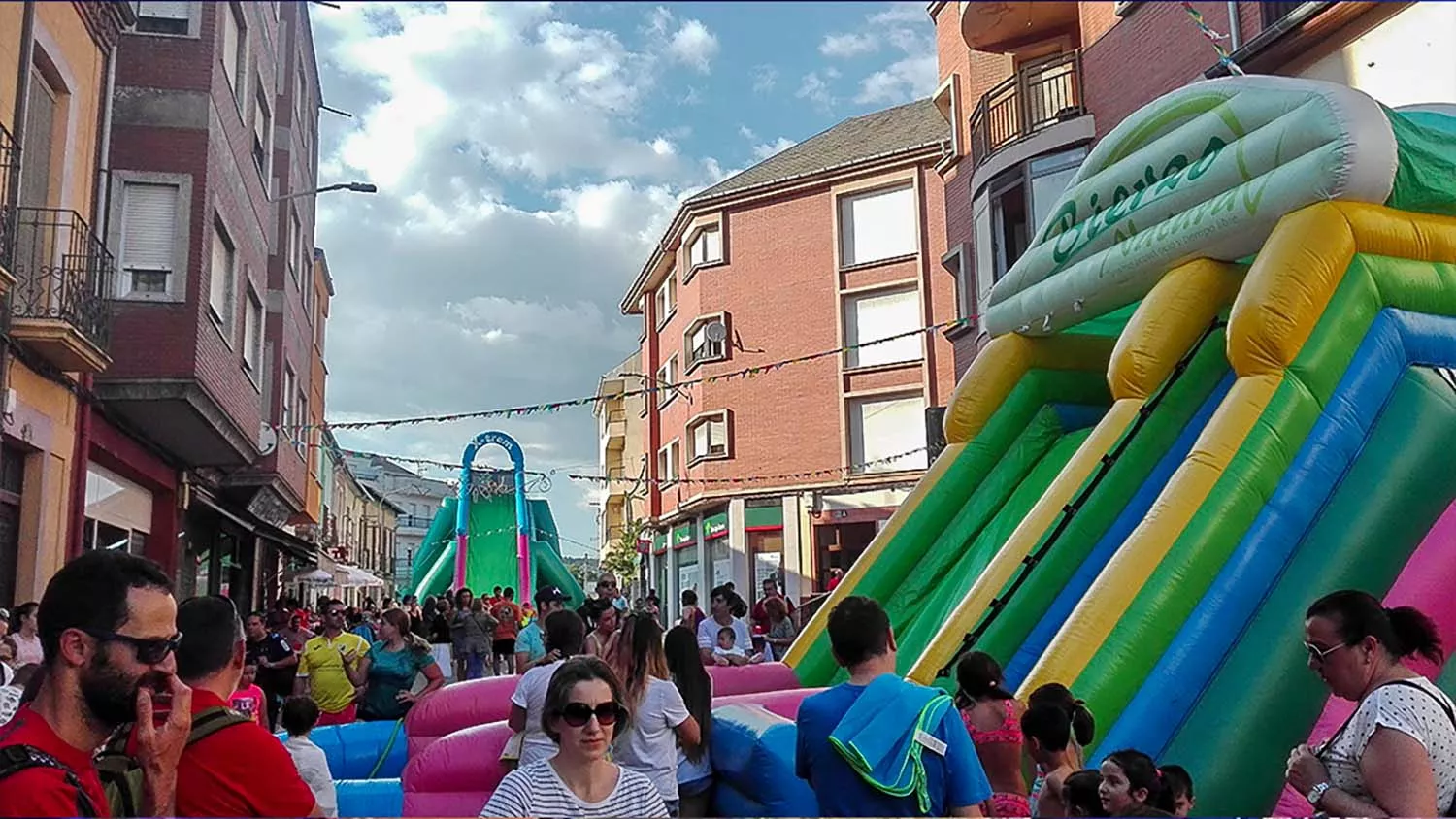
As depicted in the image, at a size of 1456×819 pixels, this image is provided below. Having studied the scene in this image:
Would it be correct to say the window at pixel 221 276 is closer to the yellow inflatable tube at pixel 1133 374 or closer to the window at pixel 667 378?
the yellow inflatable tube at pixel 1133 374

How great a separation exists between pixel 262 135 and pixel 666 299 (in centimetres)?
1791

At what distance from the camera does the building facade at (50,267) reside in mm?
9008

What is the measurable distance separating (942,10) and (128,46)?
1270 cm

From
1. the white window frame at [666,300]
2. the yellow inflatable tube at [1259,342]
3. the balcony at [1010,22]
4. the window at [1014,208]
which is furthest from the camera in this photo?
the white window frame at [666,300]

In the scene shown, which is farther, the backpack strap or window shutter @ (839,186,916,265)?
window shutter @ (839,186,916,265)

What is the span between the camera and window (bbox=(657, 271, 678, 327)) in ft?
108

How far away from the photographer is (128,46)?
39.8 feet

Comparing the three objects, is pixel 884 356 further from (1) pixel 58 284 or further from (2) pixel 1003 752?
(2) pixel 1003 752

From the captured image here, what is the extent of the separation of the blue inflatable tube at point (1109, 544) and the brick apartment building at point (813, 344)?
56.9 ft

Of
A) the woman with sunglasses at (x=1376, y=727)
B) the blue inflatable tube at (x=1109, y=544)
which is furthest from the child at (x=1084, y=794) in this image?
the blue inflatable tube at (x=1109, y=544)

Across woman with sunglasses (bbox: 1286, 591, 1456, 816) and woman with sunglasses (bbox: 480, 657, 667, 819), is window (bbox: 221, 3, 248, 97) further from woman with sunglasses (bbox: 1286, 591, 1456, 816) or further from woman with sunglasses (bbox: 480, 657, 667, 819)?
woman with sunglasses (bbox: 1286, 591, 1456, 816)

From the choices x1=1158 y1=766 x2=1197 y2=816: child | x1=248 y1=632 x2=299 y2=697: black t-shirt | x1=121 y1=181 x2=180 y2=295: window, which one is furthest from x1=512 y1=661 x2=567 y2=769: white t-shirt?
x1=121 y1=181 x2=180 y2=295: window

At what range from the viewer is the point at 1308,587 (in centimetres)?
556

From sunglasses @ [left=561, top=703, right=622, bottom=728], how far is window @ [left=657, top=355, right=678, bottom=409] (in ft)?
93.2
